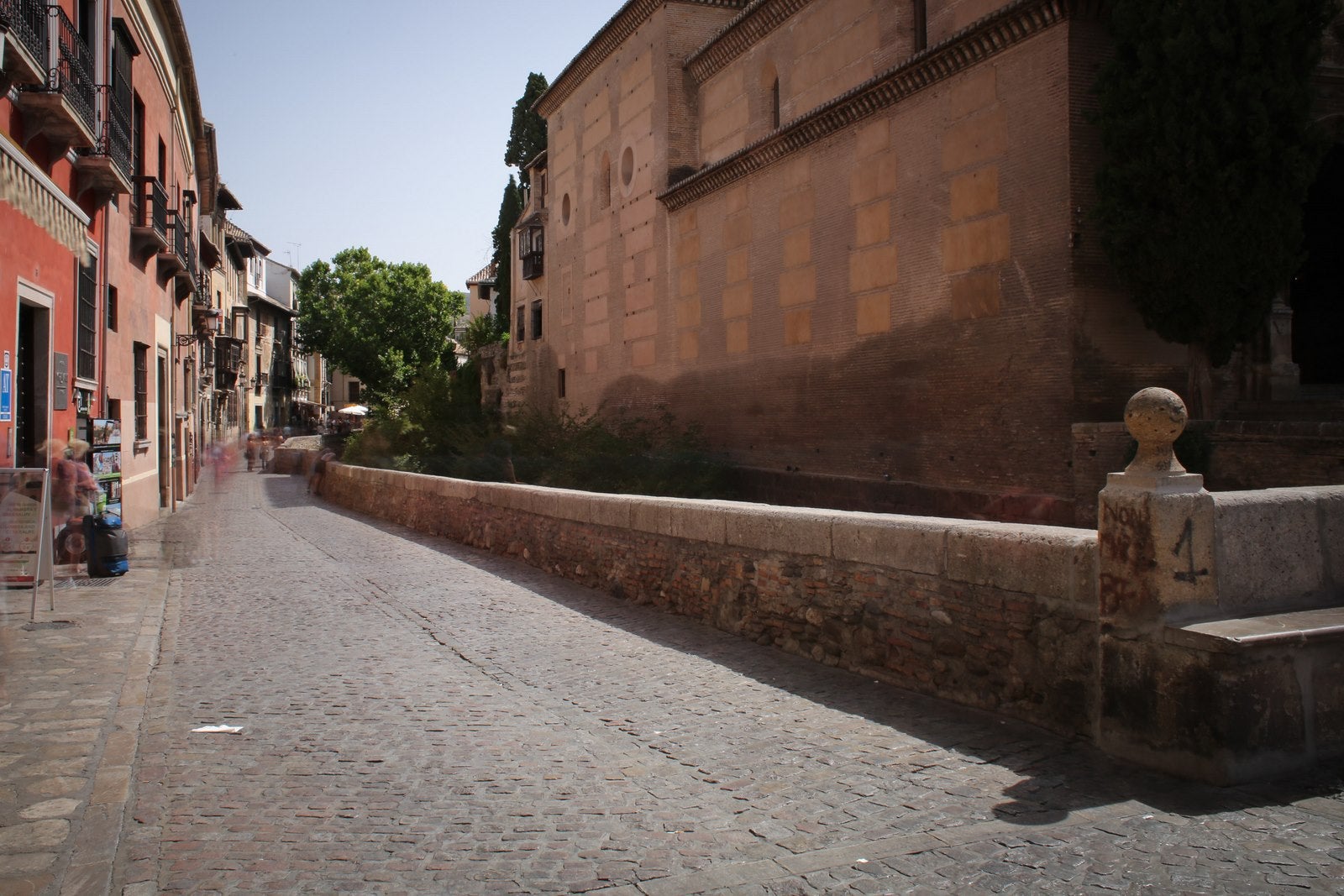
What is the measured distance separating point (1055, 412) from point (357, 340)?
4998 centimetres

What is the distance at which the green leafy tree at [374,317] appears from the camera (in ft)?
187

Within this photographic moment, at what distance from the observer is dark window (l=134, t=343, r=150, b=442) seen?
1638 centimetres

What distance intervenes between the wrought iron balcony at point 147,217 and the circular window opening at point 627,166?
1177cm

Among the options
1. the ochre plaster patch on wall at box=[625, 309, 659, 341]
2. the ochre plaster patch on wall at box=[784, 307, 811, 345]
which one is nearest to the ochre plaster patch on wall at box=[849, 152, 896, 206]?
the ochre plaster patch on wall at box=[784, 307, 811, 345]

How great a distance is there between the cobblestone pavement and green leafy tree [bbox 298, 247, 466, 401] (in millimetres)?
52093

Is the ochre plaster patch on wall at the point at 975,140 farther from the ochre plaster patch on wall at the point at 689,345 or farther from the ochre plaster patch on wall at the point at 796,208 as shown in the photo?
the ochre plaster patch on wall at the point at 689,345

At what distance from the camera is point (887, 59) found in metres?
16.2

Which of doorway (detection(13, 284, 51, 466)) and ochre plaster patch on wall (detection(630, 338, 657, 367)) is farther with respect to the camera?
ochre plaster patch on wall (detection(630, 338, 657, 367))

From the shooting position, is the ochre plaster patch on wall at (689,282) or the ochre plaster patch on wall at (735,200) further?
the ochre plaster patch on wall at (689,282)

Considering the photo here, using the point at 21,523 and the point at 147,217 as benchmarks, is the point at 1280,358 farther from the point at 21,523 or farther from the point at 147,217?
the point at 147,217

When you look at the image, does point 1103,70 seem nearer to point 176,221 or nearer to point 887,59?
point 887,59

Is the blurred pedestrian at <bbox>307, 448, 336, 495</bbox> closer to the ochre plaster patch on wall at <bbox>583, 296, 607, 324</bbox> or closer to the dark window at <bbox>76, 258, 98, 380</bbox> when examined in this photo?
the ochre plaster patch on wall at <bbox>583, 296, 607, 324</bbox>

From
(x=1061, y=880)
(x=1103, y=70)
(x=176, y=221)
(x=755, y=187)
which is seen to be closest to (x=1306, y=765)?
(x=1061, y=880)

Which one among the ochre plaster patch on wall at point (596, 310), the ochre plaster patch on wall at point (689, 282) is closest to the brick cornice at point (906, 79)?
the ochre plaster patch on wall at point (689, 282)
